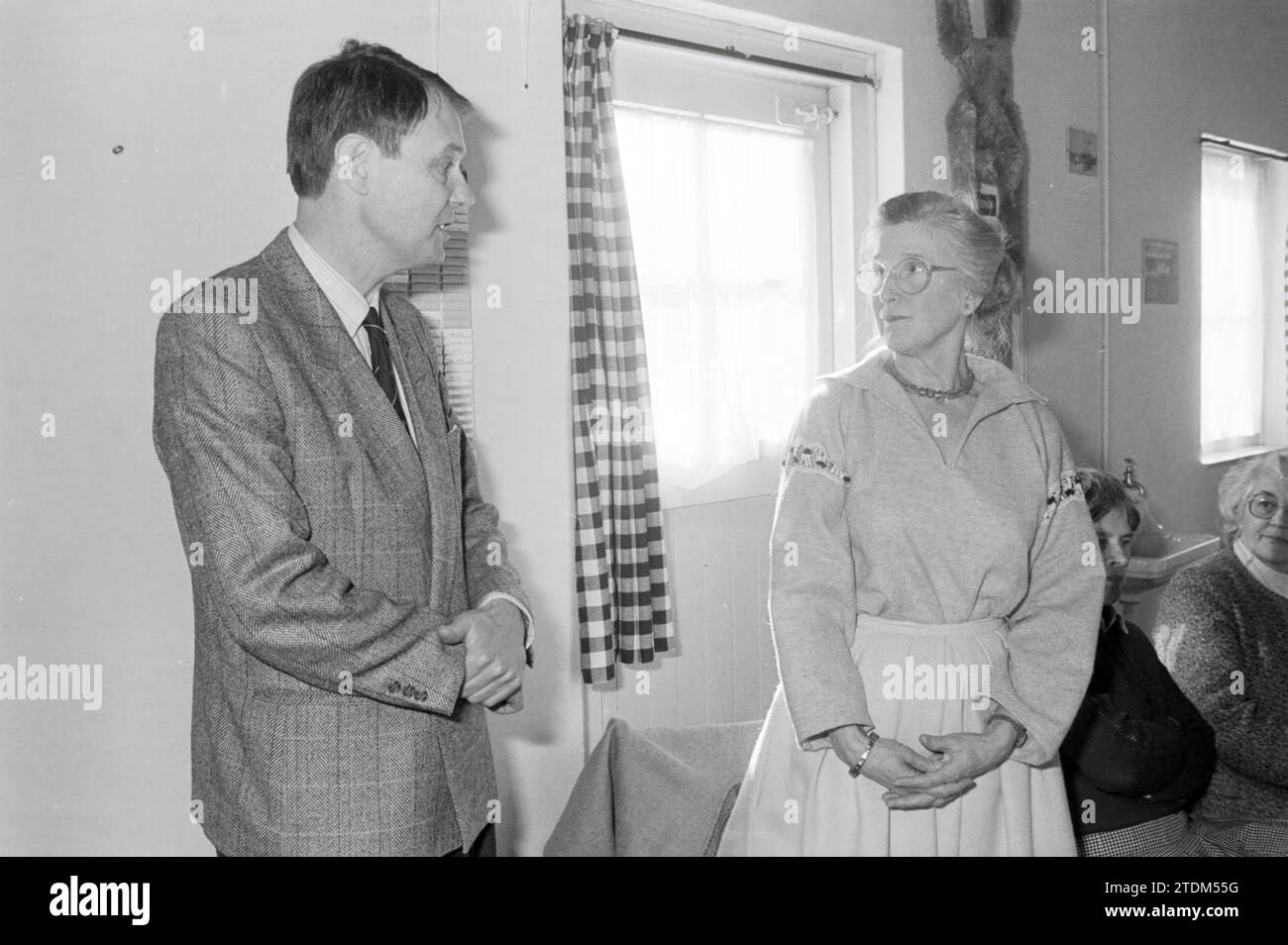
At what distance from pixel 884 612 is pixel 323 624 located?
0.66 metres

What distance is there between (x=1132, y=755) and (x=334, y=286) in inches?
51.6

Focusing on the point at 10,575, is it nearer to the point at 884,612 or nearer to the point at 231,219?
the point at 231,219

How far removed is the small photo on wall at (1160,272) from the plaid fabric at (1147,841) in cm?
226

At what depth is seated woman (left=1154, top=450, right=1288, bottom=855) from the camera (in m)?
1.94

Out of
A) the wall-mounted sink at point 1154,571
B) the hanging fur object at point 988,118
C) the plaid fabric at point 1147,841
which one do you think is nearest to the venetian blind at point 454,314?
the plaid fabric at point 1147,841

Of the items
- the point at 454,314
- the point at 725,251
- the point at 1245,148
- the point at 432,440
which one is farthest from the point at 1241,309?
the point at 432,440

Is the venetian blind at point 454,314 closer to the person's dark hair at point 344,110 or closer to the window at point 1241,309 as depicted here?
the person's dark hair at point 344,110

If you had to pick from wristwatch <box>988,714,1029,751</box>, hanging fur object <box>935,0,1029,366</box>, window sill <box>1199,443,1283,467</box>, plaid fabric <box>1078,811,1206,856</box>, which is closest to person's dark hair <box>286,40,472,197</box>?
wristwatch <box>988,714,1029,751</box>

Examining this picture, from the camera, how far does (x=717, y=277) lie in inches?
109

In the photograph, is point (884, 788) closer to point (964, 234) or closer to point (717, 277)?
point (964, 234)

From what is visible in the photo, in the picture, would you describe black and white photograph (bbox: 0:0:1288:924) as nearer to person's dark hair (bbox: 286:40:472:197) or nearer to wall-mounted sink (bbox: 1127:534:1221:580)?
person's dark hair (bbox: 286:40:472:197)
